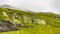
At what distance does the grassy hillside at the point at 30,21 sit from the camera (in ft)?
2.94

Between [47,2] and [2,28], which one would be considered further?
[47,2]

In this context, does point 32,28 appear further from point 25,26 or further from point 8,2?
point 8,2

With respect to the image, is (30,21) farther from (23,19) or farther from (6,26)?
(6,26)

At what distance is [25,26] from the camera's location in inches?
35.6

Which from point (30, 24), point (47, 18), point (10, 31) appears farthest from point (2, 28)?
point (47, 18)

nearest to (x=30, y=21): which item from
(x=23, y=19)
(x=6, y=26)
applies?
(x=23, y=19)

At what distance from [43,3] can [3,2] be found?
250mm

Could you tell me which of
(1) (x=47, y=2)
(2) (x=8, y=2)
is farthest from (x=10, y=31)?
(1) (x=47, y=2)

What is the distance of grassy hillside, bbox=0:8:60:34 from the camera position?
90 cm

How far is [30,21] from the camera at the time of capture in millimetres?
930

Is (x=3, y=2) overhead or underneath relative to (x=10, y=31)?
overhead

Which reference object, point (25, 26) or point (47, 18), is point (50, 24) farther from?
point (25, 26)

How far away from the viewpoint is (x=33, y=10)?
3.13ft

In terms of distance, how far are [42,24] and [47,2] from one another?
0.15 meters
